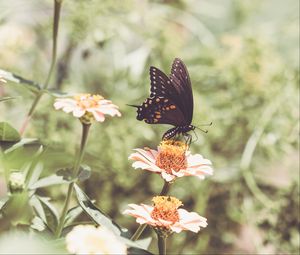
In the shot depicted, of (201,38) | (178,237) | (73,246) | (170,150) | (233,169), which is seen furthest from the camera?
(201,38)

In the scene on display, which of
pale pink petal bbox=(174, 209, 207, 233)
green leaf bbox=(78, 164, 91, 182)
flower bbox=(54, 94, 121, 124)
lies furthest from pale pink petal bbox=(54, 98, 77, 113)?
pale pink petal bbox=(174, 209, 207, 233)

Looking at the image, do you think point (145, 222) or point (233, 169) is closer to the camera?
point (145, 222)

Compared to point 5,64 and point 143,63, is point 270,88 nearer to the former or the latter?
point 143,63

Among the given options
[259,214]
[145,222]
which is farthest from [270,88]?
[145,222]

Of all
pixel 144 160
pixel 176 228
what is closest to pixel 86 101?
pixel 144 160

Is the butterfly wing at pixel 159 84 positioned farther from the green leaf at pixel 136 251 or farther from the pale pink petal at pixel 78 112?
the green leaf at pixel 136 251

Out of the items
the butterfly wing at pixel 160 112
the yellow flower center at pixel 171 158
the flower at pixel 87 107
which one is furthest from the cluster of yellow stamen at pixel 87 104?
the butterfly wing at pixel 160 112

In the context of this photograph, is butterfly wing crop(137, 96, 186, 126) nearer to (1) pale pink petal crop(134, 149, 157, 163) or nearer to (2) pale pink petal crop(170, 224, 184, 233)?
(1) pale pink petal crop(134, 149, 157, 163)
